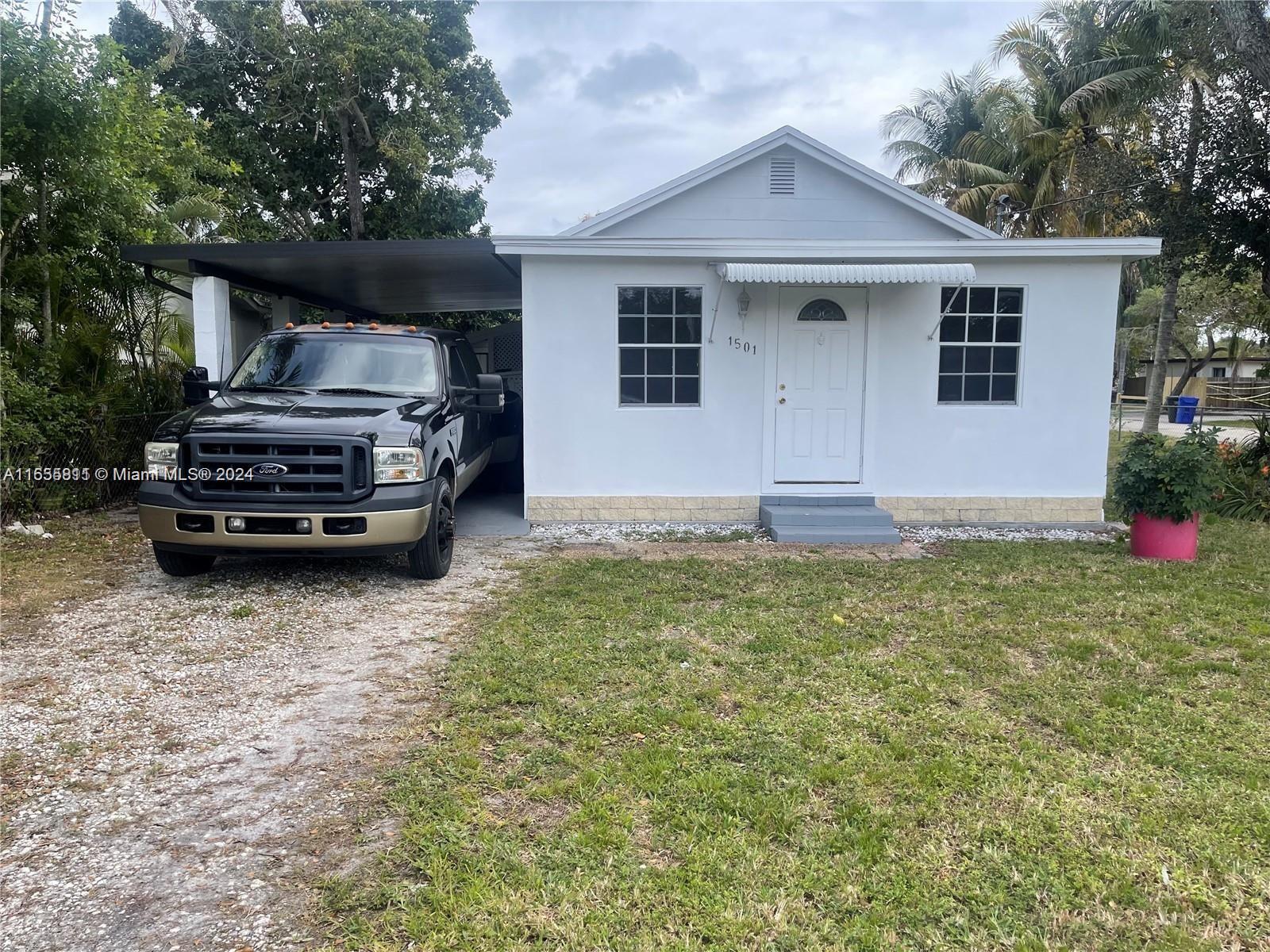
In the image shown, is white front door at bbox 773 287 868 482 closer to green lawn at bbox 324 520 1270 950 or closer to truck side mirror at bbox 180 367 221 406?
green lawn at bbox 324 520 1270 950

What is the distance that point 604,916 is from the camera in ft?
8.18

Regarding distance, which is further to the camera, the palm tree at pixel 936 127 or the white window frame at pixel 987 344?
the palm tree at pixel 936 127

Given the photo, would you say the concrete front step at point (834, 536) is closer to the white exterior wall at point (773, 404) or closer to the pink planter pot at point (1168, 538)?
the white exterior wall at point (773, 404)

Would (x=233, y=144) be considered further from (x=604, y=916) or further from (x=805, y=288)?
(x=604, y=916)

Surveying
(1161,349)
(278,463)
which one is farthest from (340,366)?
(1161,349)

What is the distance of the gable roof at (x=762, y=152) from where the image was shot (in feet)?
30.5

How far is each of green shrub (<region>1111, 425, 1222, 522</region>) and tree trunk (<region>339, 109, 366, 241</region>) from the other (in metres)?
19.6

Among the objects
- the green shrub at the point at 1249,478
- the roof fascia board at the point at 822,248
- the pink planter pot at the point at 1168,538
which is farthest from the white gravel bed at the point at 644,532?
the green shrub at the point at 1249,478

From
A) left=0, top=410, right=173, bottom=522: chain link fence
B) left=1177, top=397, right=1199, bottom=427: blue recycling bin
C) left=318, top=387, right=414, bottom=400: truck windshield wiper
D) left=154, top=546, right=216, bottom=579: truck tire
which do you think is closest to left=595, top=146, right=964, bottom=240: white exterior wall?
left=318, top=387, right=414, bottom=400: truck windshield wiper

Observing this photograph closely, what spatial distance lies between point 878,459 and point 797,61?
22.4 feet

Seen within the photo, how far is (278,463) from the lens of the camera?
5.58 meters

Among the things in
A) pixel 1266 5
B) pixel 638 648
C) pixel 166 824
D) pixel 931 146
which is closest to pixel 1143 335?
pixel 931 146

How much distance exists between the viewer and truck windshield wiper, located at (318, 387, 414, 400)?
6.59 m

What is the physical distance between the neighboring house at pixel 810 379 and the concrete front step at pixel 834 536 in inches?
10.6
